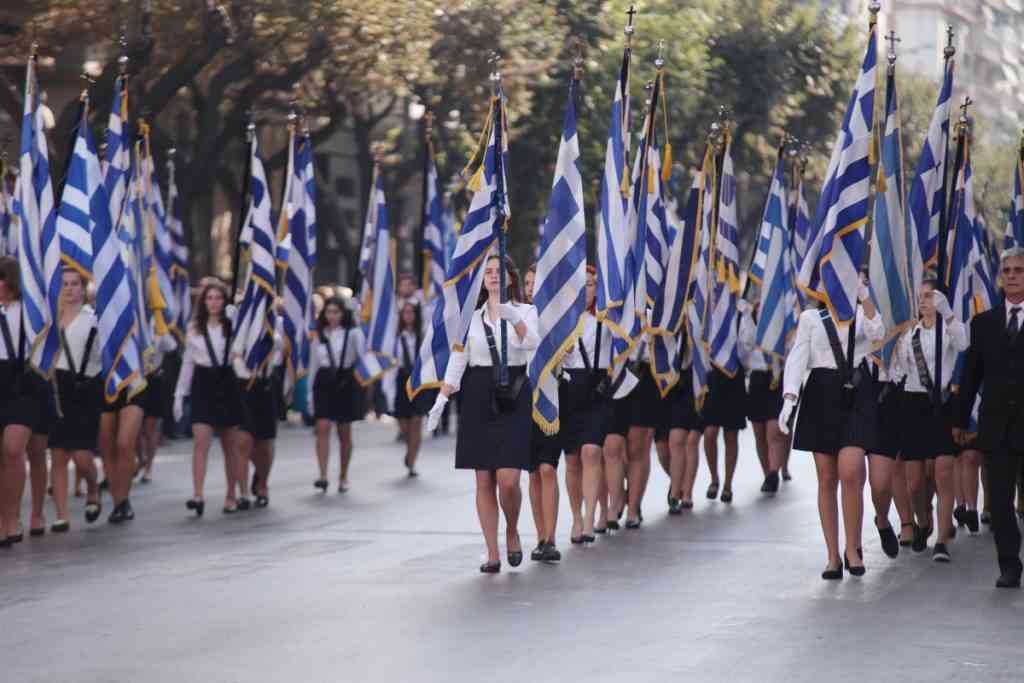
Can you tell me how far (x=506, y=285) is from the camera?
1233 centimetres

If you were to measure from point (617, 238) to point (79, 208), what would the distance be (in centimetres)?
438

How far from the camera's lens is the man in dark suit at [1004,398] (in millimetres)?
11203

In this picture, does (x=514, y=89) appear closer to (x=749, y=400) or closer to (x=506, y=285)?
(x=749, y=400)

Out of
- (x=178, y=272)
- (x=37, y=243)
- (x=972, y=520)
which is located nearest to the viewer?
(x=972, y=520)

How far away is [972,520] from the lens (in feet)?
47.9

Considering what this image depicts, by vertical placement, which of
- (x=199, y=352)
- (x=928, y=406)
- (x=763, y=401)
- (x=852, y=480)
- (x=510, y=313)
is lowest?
(x=852, y=480)

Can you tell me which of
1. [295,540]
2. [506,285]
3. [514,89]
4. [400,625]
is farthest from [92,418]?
[514,89]

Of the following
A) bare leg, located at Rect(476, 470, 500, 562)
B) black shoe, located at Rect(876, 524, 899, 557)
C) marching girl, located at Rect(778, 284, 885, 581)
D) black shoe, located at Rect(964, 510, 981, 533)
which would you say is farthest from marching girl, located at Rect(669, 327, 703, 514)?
marching girl, located at Rect(778, 284, 885, 581)

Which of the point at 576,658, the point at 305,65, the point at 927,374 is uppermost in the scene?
the point at 305,65

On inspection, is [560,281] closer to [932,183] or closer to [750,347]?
[932,183]

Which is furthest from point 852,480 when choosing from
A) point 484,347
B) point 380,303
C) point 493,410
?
point 380,303

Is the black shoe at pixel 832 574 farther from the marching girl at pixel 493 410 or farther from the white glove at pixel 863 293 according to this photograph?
the marching girl at pixel 493 410

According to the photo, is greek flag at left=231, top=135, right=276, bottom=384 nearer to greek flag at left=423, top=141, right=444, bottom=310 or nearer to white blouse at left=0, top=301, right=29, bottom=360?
white blouse at left=0, top=301, right=29, bottom=360

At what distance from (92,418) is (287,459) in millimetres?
8410
